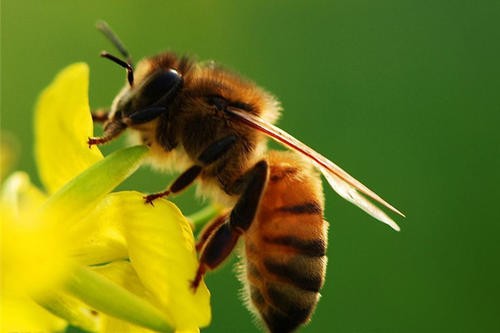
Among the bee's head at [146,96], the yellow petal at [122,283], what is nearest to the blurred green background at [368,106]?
the bee's head at [146,96]

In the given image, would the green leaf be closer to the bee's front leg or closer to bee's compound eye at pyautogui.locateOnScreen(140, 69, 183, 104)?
bee's compound eye at pyautogui.locateOnScreen(140, 69, 183, 104)

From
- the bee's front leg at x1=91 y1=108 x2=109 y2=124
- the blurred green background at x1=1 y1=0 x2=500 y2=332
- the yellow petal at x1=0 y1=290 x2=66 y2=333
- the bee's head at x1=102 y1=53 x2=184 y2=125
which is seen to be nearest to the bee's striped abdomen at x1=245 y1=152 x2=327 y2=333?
the bee's head at x1=102 y1=53 x2=184 y2=125

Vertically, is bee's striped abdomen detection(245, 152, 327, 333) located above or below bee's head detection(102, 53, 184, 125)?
below

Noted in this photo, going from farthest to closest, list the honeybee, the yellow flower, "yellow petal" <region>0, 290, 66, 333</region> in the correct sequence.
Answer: the honeybee < the yellow flower < "yellow petal" <region>0, 290, 66, 333</region>

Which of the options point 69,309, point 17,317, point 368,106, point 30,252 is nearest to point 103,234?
point 69,309

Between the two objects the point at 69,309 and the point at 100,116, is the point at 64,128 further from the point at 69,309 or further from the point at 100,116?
the point at 69,309

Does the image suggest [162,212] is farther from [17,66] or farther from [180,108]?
[17,66]
